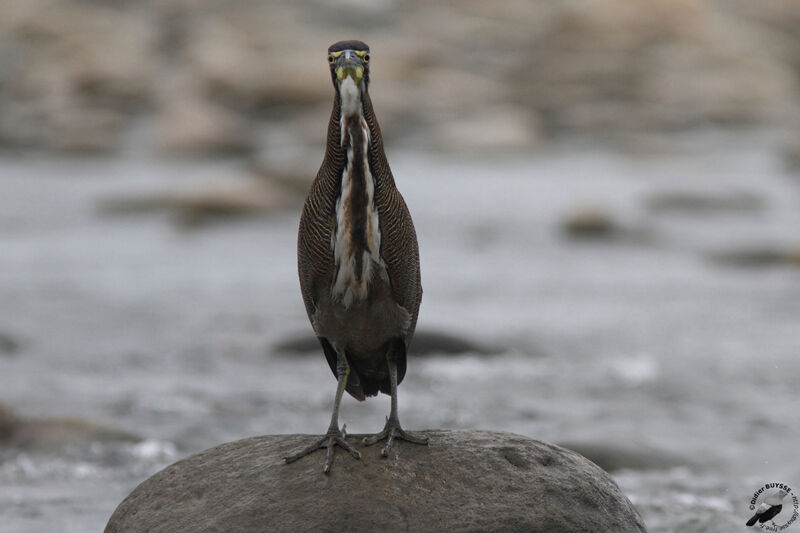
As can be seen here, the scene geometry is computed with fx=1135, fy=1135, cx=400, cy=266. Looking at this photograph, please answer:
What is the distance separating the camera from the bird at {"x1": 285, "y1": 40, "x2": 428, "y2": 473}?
5719 mm

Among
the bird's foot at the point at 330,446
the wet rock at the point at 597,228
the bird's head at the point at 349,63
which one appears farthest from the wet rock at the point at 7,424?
the wet rock at the point at 597,228

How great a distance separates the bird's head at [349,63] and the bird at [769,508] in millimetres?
4766

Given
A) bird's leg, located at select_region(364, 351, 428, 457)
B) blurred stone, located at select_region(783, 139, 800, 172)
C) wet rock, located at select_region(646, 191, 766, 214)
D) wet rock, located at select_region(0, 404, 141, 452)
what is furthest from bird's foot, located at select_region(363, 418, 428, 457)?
blurred stone, located at select_region(783, 139, 800, 172)

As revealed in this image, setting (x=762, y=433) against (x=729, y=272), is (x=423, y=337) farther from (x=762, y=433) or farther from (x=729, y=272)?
(x=729, y=272)

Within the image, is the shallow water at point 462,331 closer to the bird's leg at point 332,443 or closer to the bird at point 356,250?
the bird's leg at point 332,443

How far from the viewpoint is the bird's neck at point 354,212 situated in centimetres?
570

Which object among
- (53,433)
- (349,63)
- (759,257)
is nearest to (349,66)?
(349,63)

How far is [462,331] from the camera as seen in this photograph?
1295 centimetres

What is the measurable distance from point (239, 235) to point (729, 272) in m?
7.69

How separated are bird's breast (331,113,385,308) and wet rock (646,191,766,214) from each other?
14609 millimetres

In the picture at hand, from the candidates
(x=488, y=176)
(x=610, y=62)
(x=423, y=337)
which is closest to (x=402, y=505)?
(x=423, y=337)

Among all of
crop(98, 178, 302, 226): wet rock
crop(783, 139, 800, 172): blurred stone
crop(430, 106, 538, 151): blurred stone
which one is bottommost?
crop(98, 178, 302, 226): wet rock

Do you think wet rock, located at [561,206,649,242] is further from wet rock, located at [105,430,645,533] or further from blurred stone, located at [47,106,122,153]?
wet rock, located at [105,430,645,533]

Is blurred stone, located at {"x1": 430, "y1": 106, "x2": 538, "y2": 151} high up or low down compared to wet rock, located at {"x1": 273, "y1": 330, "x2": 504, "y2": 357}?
up
